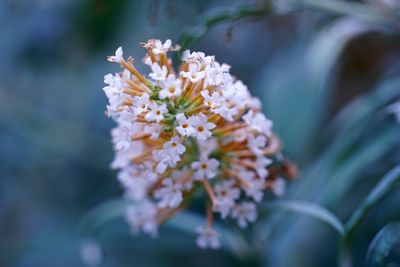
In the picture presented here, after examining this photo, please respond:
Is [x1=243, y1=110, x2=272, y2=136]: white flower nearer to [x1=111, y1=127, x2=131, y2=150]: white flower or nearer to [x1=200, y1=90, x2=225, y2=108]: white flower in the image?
[x1=200, y1=90, x2=225, y2=108]: white flower

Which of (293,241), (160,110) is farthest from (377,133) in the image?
(160,110)

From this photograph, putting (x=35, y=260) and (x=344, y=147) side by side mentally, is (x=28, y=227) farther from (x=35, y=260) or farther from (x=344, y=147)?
(x=344, y=147)

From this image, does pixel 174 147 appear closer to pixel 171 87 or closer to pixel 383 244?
pixel 171 87

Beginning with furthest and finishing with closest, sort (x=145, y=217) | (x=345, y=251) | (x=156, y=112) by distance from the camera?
1. (x=145, y=217)
2. (x=345, y=251)
3. (x=156, y=112)

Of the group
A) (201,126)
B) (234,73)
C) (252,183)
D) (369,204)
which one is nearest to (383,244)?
(369,204)

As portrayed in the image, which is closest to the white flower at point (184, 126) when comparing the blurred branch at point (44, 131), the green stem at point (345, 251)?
the green stem at point (345, 251)

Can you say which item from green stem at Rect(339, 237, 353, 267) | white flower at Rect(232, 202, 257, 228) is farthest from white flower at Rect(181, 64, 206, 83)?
green stem at Rect(339, 237, 353, 267)
